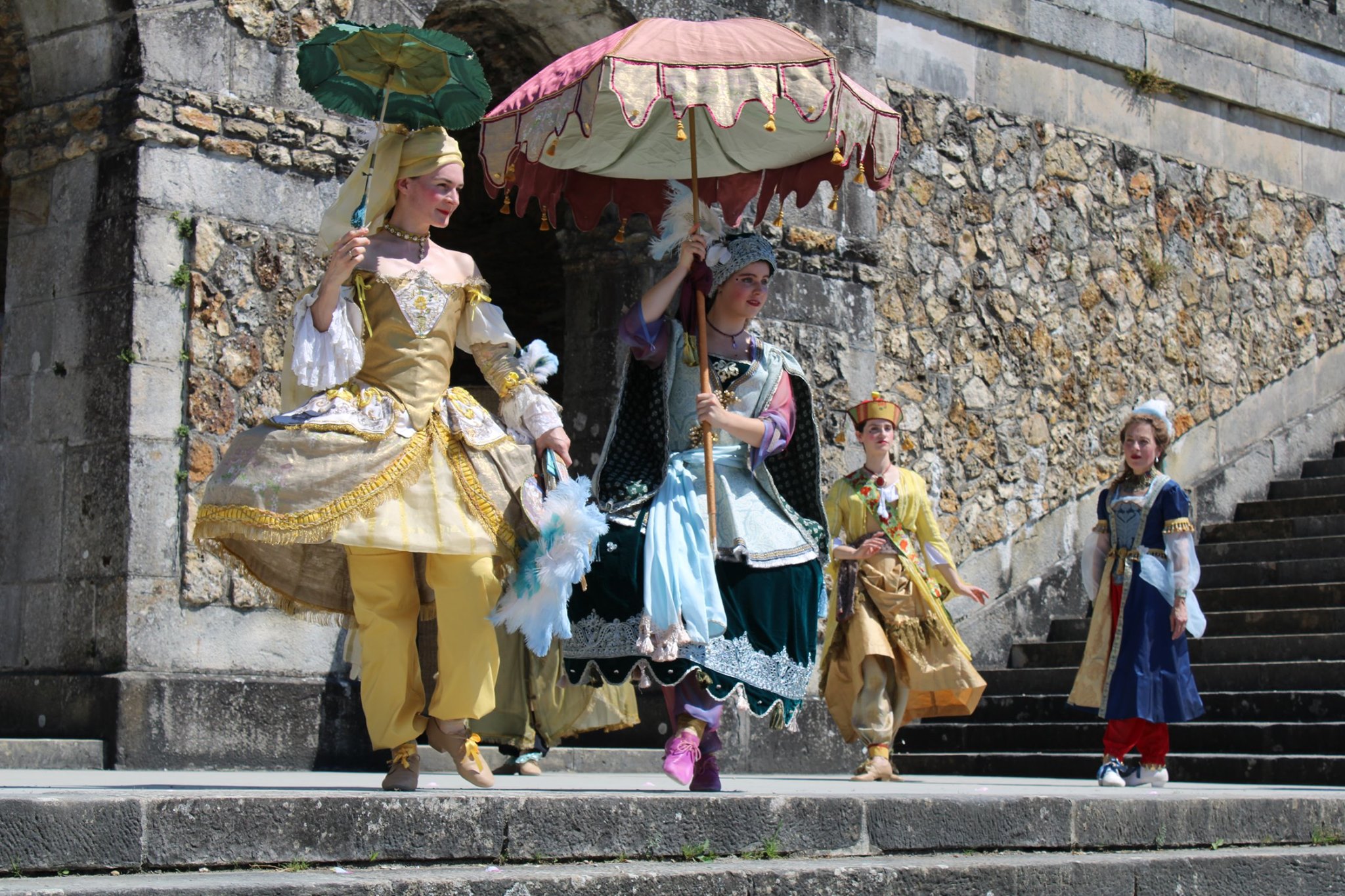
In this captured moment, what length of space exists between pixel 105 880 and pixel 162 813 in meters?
0.25

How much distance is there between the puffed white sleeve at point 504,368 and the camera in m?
5.77

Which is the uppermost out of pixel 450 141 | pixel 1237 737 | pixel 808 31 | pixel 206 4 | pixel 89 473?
pixel 808 31

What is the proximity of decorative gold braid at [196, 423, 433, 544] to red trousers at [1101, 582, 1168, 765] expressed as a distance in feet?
15.2

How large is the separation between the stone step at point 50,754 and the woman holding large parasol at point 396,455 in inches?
79.3

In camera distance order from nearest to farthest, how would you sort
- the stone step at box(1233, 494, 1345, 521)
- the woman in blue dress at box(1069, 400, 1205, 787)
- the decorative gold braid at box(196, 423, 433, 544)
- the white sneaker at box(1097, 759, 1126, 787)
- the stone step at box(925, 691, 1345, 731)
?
the decorative gold braid at box(196, 423, 433, 544)
the white sneaker at box(1097, 759, 1126, 787)
the woman in blue dress at box(1069, 400, 1205, 787)
the stone step at box(925, 691, 1345, 731)
the stone step at box(1233, 494, 1345, 521)

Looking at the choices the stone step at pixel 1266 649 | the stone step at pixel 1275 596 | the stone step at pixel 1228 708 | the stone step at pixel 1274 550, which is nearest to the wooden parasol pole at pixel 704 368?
the stone step at pixel 1228 708

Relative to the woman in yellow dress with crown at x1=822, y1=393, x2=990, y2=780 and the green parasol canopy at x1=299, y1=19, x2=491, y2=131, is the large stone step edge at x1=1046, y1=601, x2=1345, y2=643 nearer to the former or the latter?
the woman in yellow dress with crown at x1=822, y1=393, x2=990, y2=780

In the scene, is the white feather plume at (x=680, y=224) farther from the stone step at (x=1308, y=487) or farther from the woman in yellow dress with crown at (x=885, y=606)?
the stone step at (x=1308, y=487)

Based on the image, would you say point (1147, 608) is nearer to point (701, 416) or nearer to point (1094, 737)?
point (1094, 737)

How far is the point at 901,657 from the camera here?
9242 millimetres

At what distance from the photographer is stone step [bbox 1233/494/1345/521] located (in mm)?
13133

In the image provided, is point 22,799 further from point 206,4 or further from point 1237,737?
point 1237,737

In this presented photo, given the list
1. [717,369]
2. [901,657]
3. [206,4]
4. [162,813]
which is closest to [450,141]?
[717,369]

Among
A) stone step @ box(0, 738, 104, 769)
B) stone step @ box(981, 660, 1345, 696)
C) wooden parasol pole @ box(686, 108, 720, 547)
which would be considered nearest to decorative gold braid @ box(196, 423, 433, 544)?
wooden parasol pole @ box(686, 108, 720, 547)
